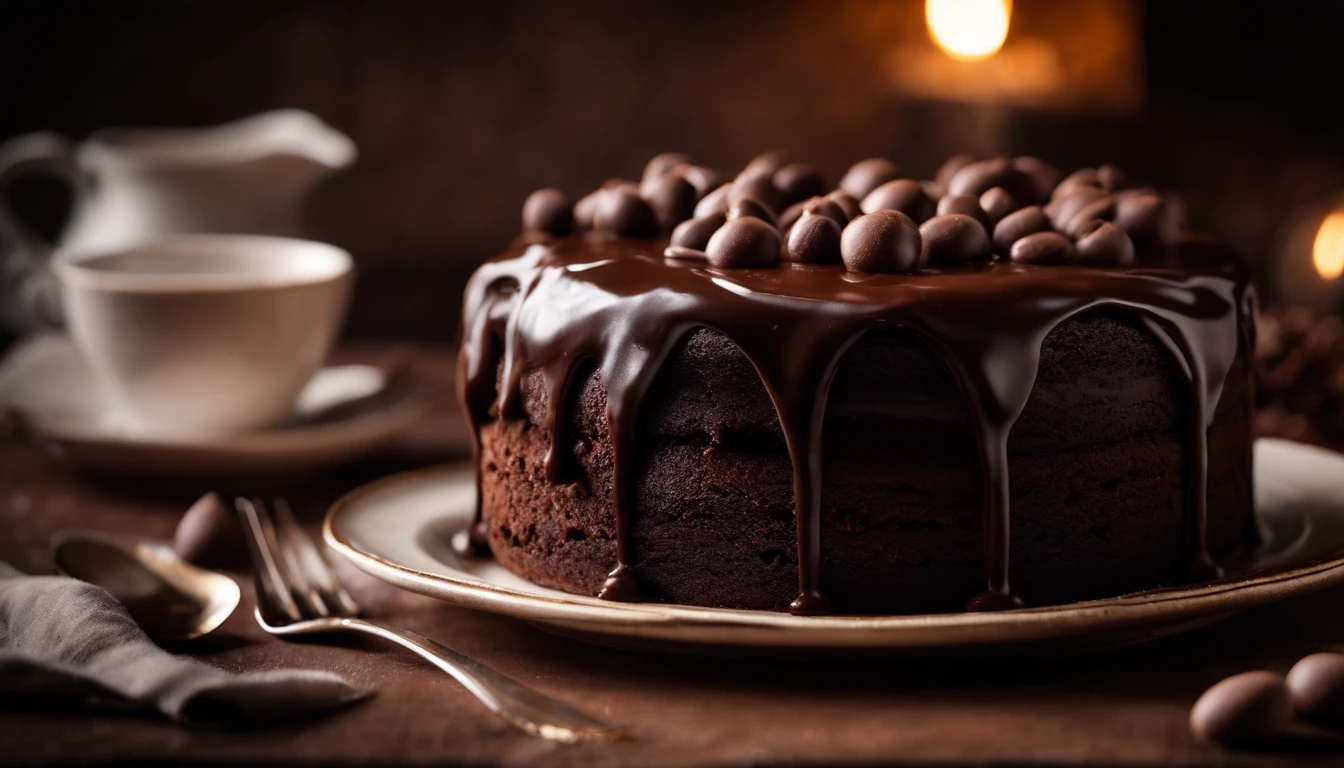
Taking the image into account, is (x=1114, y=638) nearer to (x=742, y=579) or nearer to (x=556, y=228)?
(x=742, y=579)

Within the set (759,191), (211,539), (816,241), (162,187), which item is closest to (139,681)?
(211,539)

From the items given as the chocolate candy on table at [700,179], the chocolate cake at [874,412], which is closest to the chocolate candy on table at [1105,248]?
the chocolate cake at [874,412]

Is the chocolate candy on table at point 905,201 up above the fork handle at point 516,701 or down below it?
above

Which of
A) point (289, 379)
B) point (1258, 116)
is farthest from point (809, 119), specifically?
point (289, 379)

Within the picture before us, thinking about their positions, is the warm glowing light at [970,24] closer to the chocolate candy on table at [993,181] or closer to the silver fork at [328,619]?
the chocolate candy on table at [993,181]

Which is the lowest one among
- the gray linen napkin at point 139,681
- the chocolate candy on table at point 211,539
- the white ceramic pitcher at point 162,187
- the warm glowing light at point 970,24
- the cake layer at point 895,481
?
the chocolate candy on table at point 211,539

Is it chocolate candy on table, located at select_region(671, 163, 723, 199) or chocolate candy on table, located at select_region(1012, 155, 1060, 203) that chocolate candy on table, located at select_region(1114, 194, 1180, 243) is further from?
chocolate candy on table, located at select_region(671, 163, 723, 199)
